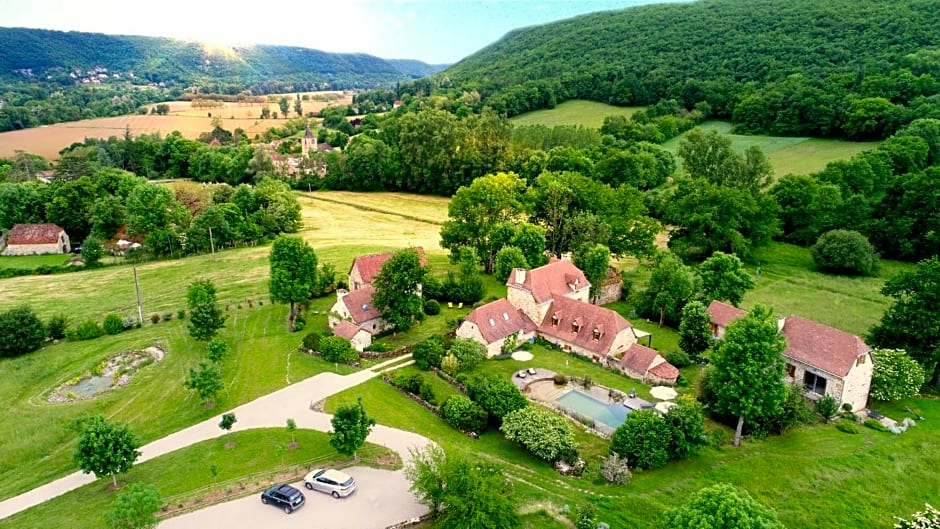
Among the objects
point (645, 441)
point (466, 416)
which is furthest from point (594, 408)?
point (466, 416)

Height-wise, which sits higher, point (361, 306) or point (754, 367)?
point (754, 367)

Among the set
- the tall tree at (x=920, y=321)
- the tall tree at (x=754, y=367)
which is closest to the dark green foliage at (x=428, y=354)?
the tall tree at (x=754, y=367)

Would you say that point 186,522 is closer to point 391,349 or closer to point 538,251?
point 391,349

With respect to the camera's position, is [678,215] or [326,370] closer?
[326,370]

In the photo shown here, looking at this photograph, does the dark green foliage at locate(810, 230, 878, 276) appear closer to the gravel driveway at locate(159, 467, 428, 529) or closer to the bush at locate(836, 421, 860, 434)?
the bush at locate(836, 421, 860, 434)

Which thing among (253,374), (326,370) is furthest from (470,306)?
(253,374)

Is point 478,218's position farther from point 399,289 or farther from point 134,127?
point 134,127

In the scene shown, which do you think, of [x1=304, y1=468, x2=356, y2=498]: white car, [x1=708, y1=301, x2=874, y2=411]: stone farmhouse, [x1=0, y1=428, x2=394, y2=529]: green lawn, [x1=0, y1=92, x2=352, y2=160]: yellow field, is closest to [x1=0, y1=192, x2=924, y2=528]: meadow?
[x1=0, y1=428, x2=394, y2=529]: green lawn
